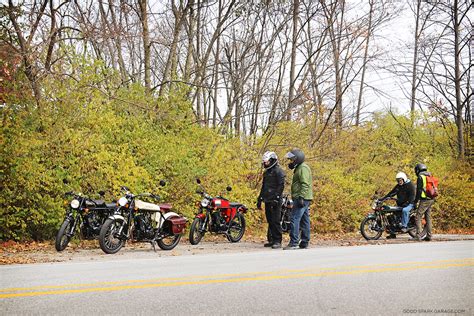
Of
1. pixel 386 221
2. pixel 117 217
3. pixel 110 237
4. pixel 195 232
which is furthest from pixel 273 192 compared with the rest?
pixel 386 221

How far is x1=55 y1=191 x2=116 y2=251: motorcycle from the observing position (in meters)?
12.7

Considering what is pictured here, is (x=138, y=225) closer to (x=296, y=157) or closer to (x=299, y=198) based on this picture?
(x=299, y=198)

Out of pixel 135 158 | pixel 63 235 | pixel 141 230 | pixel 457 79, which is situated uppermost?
pixel 457 79


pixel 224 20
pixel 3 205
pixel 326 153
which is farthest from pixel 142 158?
pixel 326 153

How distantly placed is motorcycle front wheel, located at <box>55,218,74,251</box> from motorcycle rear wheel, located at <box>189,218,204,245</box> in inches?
120

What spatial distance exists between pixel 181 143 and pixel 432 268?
35.0 ft

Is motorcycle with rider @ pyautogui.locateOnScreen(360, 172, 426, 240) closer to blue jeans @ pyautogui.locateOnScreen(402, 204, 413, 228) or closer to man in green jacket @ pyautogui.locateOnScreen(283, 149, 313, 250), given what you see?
blue jeans @ pyautogui.locateOnScreen(402, 204, 413, 228)

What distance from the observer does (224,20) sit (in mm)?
24188

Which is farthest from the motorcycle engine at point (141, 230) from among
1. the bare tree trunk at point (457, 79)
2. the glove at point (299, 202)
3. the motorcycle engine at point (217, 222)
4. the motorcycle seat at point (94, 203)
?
the bare tree trunk at point (457, 79)

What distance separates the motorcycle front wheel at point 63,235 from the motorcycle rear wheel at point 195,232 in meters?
3.05

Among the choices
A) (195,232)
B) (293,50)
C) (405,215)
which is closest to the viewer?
(195,232)

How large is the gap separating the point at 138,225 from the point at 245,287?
615 cm

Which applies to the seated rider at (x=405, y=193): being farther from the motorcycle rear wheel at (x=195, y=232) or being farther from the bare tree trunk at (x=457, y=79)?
the bare tree trunk at (x=457, y=79)

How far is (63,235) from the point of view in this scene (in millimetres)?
12719
